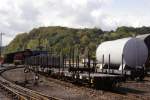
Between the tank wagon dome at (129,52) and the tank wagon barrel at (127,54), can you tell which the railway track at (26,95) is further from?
the tank wagon dome at (129,52)

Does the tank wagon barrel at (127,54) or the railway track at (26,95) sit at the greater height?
the tank wagon barrel at (127,54)

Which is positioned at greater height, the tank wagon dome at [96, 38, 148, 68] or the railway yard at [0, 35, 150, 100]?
the tank wagon dome at [96, 38, 148, 68]

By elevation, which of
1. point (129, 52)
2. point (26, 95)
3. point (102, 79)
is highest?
point (129, 52)

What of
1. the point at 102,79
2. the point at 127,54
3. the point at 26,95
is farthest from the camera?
the point at 127,54

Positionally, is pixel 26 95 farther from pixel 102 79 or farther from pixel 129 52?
pixel 129 52

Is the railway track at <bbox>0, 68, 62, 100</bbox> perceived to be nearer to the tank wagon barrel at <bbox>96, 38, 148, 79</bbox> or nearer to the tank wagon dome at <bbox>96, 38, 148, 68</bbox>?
the tank wagon barrel at <bbox>96, 38, 148, 79</bbox>

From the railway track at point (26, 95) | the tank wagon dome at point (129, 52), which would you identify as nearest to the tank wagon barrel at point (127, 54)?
the tank wagon dome at point (129, 52)

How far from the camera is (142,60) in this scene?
29828mm

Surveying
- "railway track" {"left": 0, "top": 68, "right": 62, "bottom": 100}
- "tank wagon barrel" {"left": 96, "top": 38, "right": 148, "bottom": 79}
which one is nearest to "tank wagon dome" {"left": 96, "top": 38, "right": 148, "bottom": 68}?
"tank wagon barrel" {"left": 96, "top": 38, "right": 148, "bottom": 79}

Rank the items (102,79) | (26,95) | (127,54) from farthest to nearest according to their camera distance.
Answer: (127,54) < (102,79) < (26,95)

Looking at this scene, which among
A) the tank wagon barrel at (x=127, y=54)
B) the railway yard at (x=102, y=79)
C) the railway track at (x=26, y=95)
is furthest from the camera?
the tank wagon barrel at (x=127, y=54)

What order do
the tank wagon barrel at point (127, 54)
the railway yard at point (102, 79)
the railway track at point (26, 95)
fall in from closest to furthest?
the railway track at point (26, 95)
the railway yard at point (102, 79)
the tank wagon barrel at point (127, 54)

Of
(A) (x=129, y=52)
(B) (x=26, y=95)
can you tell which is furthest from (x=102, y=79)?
(A) (x=129, y=52)

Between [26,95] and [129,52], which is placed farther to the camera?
[129,52]
